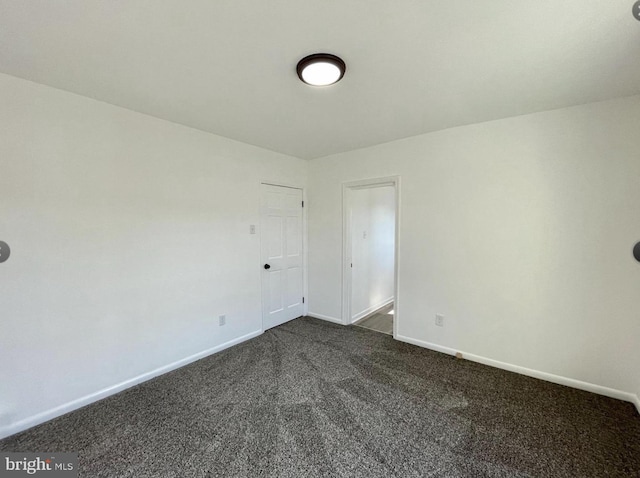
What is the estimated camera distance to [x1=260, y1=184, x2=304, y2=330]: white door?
3609 millimetres

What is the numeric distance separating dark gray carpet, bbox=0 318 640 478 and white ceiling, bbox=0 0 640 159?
2.48 metres

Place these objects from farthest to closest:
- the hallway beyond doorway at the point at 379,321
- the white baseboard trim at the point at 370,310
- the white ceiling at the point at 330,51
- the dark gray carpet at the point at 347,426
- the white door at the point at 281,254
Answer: the white baseboard trim at the point at 370,310, the hallway beyond doorway at the point at 379,321, the white door at the point at 281,254, the dark gray carpet at the point at 347,426, the white ceiling at the point at 330,51

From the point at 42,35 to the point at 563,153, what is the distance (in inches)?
151

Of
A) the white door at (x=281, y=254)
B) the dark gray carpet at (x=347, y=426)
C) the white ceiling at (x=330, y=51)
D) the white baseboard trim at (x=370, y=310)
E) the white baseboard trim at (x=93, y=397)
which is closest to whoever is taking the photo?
the white ceiling at (x=330, y=51)

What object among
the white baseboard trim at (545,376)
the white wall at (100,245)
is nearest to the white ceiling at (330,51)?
the white wall at (100,245)

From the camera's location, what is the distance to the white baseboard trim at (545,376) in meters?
2.15

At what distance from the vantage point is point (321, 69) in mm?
1681

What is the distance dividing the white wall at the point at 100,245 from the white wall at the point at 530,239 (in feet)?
7.47

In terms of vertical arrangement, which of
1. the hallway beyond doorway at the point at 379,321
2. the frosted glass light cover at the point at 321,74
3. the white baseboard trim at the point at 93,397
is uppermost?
the frosted glass light cover at the point at 321,74

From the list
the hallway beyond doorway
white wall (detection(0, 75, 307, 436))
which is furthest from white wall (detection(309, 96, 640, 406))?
white wall (detection(0, 75, 307, 436))

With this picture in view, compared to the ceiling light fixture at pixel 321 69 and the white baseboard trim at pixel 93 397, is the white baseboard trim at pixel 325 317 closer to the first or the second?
the white baseboard trim at pixel 93 397

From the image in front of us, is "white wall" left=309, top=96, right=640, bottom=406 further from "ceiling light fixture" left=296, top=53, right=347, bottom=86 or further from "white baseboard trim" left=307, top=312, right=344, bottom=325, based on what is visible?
"ceiling light fixture" left=296, top=53, right=347, bottom=86

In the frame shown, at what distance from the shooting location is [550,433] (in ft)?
5.91

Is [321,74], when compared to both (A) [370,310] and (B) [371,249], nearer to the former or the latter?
(B) [371,249]
